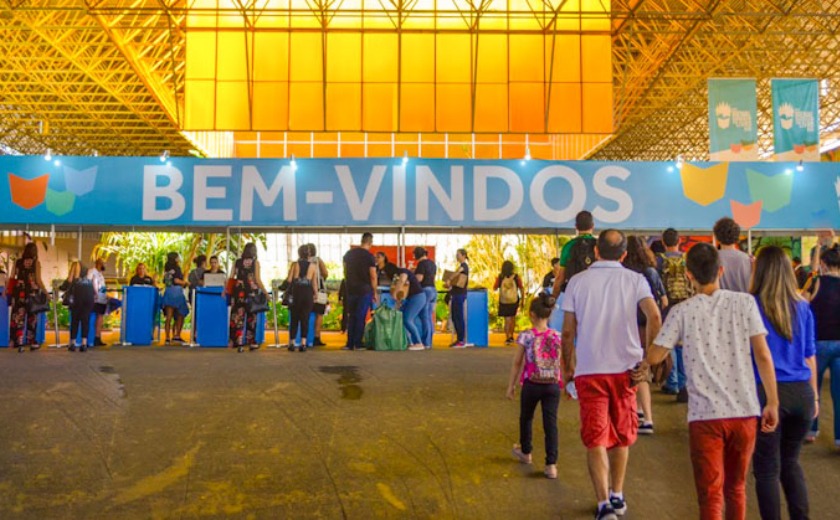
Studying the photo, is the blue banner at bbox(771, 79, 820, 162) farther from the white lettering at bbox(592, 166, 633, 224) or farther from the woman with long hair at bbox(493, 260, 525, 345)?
the woman with long hair at bbox(493, 260, 525, 345)

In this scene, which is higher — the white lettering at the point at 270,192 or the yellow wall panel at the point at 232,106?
the yellow wall panel at the point at 232,106

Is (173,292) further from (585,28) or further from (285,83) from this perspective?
(585,28)

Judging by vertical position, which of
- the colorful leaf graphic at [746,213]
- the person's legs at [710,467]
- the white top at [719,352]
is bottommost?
the person's legs at [710,467]

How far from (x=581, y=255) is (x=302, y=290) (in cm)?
590

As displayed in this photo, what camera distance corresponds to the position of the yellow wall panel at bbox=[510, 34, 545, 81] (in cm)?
2006

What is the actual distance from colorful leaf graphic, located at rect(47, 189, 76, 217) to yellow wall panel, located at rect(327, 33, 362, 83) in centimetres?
958

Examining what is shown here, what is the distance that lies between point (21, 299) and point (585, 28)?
16031mm

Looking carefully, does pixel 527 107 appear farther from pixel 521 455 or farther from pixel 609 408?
pixel 609 408

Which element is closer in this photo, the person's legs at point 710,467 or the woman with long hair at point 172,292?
the person's legs at point 710,467

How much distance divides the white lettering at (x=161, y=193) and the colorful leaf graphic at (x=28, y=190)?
66.2 inches

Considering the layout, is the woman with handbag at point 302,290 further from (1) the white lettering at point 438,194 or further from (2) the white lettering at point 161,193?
(2) the white lettering at point 161,193

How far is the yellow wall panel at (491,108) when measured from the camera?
1964cm

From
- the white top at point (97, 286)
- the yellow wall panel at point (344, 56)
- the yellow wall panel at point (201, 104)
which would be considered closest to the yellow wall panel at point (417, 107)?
the yellow wall panel at point (344, 56)

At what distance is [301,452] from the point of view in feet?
17.1
